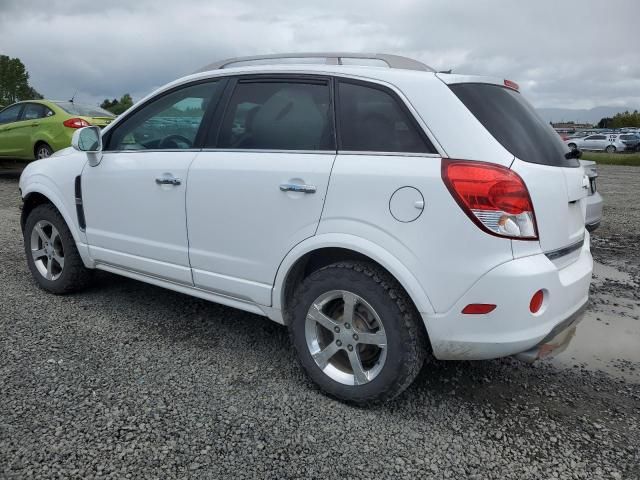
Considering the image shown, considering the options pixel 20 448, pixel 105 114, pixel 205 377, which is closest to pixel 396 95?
pixel 205 377

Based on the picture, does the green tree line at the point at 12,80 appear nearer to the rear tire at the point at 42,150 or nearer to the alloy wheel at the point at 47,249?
the rear tire at the point at 42,150

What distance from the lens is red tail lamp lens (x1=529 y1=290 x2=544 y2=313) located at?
8.05 ft

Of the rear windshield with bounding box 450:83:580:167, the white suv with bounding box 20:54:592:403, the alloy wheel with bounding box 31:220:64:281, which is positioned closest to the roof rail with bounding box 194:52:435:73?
the white suv with bounding box 20:54:592:403

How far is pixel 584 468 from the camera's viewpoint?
2.40 meters

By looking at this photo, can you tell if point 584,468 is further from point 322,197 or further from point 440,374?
point 322,197

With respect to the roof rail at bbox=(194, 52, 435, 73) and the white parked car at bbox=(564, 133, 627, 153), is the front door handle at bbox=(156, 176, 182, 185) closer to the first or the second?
the roof rail at bbox=(194, 52, 435, 73)

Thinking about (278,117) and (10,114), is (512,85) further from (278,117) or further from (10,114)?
(10,114)

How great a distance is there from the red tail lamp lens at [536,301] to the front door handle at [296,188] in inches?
45.7

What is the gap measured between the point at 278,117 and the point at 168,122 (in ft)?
3.14

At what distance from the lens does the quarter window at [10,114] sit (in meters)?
11.5

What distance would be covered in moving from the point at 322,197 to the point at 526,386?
5.31 ft

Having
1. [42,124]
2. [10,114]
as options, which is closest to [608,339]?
[42,124]

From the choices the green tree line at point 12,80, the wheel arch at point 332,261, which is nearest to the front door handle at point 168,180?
the wheel arch at point 332,261

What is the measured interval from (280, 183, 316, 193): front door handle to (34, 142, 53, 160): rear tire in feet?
31.0
